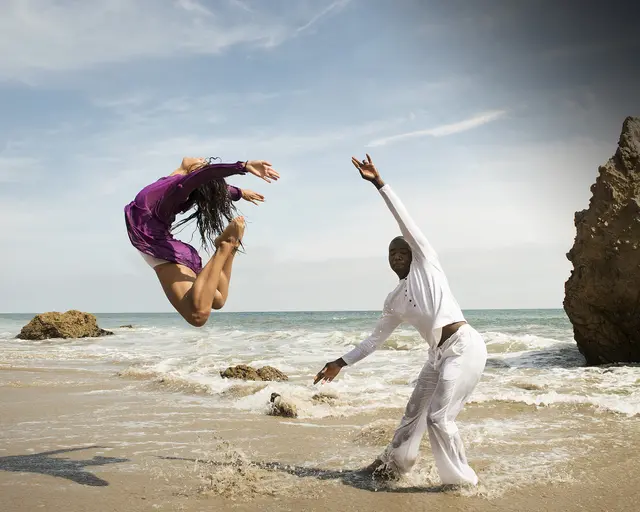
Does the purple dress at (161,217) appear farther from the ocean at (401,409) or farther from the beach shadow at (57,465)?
the ocean at (401,409)

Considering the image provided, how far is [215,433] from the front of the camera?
649 centimetres

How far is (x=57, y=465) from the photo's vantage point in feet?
16.8

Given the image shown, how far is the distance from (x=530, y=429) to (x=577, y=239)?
633cm

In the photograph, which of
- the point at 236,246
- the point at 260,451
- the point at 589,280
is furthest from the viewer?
the point at 589,280

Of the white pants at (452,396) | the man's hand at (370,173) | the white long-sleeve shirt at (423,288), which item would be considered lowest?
the white pants at (452,396)

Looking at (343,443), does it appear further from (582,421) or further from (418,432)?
(582,421)

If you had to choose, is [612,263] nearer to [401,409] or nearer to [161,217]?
[401,409]

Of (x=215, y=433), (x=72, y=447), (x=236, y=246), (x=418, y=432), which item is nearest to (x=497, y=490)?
(x=418, y=432)

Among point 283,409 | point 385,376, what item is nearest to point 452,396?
point 283,409

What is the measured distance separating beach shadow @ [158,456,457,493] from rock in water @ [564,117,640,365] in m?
8.13

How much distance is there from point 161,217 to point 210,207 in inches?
18.3

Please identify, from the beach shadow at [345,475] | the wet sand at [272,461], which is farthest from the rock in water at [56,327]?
the beach shadow at [345,475]

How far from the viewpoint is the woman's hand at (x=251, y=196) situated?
19.0 feet

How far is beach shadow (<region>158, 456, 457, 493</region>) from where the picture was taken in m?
4.48
